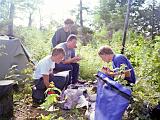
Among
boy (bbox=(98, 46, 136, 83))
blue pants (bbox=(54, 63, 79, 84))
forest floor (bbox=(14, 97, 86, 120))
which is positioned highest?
boy (bbox=(98, 46, 136, 83))

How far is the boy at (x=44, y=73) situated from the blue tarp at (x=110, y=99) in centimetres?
113

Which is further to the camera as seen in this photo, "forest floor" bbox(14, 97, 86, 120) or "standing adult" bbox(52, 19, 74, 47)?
"standing adult" bbox(52, 19, 74, 47)

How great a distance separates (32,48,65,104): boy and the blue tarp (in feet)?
3.69

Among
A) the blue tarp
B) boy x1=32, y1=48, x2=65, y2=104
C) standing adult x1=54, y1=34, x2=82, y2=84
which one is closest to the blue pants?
standing adult x1=54, y1=34, x2=82, y2=84

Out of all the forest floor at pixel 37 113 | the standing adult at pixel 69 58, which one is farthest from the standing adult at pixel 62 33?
the forest floor at pixel 37 113

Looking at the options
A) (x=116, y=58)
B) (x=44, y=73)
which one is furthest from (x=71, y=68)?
(x=116, y=58)

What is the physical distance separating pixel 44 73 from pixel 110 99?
1580 mm

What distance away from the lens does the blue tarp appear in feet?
12.4

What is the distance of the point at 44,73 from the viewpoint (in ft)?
16.9

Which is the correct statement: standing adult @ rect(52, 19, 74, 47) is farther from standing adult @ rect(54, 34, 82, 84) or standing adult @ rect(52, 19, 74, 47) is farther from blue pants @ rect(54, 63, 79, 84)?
blue pants @ rect(54, 63, 79, 84)

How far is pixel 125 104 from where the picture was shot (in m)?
3.78

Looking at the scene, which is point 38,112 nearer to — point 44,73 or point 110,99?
point 44,73

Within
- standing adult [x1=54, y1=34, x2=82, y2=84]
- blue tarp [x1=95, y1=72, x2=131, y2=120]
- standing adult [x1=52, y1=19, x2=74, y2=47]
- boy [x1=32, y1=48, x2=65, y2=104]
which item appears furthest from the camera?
standing adult [x1=52, y1=19, x2=74, y2=47]

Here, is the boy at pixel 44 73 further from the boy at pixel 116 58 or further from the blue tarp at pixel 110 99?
the blue tarp at pixel 110 99
